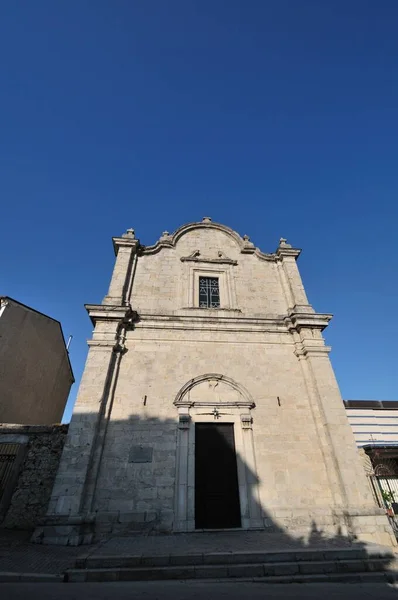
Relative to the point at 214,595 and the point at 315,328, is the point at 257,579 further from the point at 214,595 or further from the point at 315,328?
the point at 315,328

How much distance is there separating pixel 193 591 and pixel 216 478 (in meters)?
3.92

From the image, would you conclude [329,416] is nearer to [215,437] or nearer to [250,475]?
[250,475]

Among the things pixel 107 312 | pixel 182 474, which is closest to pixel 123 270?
pixel 107 312

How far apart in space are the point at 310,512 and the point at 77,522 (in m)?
5.95

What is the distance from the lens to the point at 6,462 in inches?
348

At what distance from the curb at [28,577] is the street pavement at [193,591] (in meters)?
0.17

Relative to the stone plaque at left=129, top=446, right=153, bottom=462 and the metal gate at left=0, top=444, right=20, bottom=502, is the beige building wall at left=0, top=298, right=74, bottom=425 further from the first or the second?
the stone plaque at left=129, top=446, right=153, bottom=462

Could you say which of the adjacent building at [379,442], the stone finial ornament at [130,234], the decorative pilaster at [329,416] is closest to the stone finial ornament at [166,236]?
the stone finial ornament at [130,234]

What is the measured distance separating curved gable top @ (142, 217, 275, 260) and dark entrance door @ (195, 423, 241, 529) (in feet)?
27.2

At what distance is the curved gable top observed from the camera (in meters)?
14.0

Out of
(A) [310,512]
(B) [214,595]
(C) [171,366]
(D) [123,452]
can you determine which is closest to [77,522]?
(D) [123,452]

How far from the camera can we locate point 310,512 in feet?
25.6

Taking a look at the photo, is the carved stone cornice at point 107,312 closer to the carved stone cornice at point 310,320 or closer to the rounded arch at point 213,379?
the rounded arch at point 213,379

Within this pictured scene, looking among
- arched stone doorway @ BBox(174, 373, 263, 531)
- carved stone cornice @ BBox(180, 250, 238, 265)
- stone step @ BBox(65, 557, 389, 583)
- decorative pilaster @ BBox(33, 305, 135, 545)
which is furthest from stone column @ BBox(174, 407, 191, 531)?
carved stone cornice @ BBox(180, 250, 238, 265)
